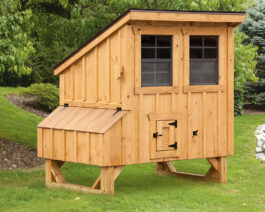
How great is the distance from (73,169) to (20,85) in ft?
45.7

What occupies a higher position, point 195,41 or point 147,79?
point 195,41

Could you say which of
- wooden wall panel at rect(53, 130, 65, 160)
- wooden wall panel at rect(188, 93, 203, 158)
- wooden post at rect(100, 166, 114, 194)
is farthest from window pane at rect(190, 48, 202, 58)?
wooden wall panel at rect(53, 130, 65, 160)

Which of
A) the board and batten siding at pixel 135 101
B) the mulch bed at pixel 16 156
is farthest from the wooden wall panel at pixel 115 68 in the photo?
the mulch bed at pixel 16 156

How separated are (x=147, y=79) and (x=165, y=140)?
1217 mm

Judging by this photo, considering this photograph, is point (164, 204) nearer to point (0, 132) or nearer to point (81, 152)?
point (81, 152)

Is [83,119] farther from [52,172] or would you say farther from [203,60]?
[203,60]

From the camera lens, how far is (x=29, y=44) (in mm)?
14094

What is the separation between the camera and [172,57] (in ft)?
37.8

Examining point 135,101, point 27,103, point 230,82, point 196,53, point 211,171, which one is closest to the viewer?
point 135,101

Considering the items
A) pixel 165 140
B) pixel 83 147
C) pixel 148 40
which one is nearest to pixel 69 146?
pixel 83 147

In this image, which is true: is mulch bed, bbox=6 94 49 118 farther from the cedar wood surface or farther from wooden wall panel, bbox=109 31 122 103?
wooden wall panel, bbox=109 31 122 103

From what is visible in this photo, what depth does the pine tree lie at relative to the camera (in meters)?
27.3

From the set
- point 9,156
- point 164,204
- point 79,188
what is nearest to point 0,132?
point 9,156

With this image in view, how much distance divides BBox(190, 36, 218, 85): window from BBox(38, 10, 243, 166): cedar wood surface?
4.7 inches
